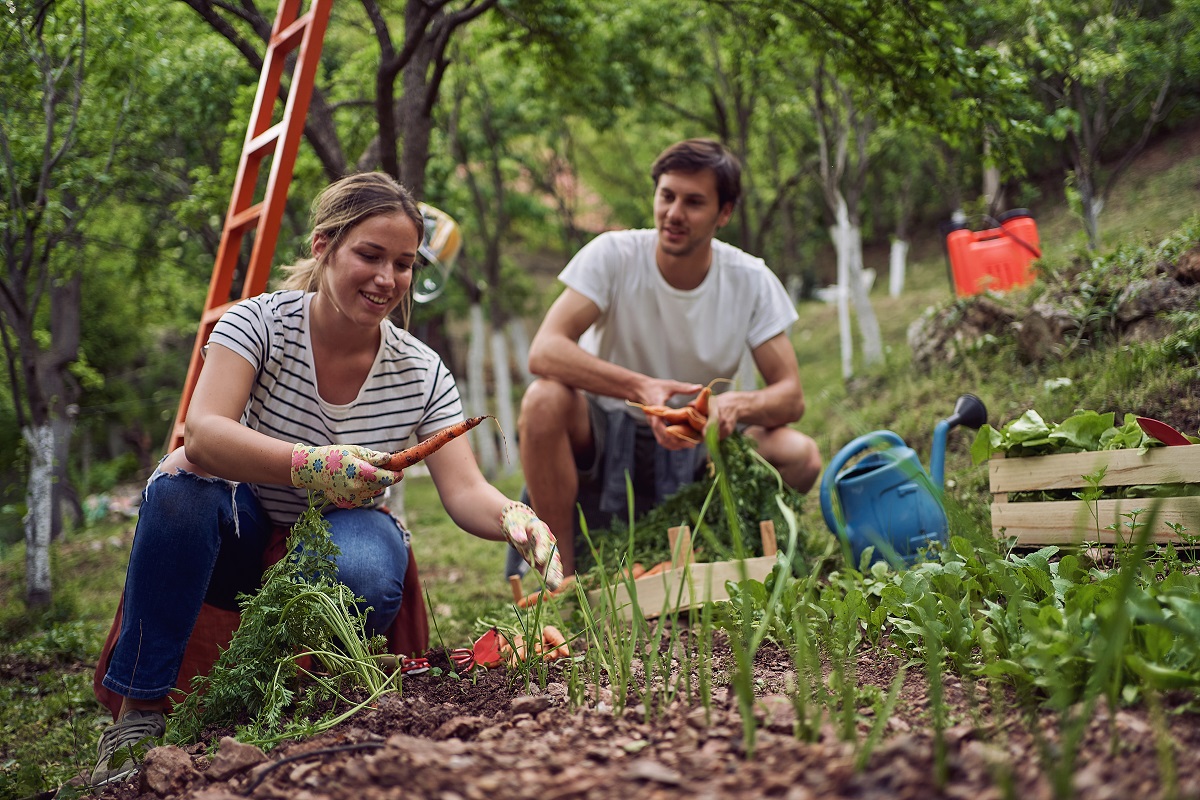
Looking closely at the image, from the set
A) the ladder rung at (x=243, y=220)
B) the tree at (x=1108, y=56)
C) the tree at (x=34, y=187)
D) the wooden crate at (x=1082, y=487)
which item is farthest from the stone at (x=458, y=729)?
the tree at (x=1108, y=56)

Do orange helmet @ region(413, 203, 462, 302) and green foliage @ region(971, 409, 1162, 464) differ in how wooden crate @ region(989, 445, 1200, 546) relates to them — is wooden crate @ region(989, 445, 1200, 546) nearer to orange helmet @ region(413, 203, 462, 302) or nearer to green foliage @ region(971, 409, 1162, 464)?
green foliage @ region(971, 409, 1162, 464)

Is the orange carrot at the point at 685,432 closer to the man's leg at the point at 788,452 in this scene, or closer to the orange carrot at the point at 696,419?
the orange carrot at the point at 696,419

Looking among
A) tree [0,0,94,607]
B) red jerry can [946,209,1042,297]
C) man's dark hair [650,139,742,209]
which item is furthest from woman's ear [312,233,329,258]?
red jerry can [946,209,1042,297]

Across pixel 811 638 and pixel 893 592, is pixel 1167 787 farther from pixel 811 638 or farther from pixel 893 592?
pixel 893 592

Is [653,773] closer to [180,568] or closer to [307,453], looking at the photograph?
[307,453]

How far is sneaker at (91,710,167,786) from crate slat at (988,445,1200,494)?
230 cm

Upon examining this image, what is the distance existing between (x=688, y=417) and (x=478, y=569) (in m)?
2.51

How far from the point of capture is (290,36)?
3533mm

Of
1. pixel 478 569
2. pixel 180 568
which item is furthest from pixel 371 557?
pixel 478 569

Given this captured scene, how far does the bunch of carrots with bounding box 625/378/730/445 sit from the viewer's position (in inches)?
115

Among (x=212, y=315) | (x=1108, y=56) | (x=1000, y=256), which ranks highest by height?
(x=1108, y=56)

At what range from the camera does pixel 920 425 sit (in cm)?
490

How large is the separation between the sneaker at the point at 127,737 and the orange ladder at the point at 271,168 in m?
0.93

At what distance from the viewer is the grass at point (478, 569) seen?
1.91 meters
